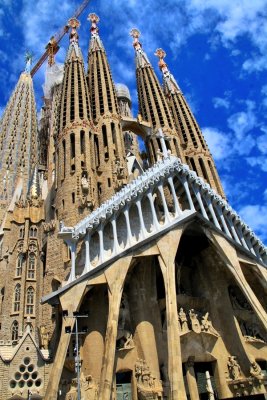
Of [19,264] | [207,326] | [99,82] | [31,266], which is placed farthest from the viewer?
[99,82]

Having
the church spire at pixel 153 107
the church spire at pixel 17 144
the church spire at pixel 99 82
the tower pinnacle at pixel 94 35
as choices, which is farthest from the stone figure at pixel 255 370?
the tower pinnacle at pixel 94 35

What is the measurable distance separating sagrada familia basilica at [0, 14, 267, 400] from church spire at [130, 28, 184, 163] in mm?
4883

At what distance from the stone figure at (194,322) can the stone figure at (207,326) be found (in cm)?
38

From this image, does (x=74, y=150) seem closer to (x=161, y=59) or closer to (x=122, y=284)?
(x=122, y=284)

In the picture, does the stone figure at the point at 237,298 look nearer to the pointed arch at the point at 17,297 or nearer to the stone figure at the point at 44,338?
the stone figure at the point at 44,338

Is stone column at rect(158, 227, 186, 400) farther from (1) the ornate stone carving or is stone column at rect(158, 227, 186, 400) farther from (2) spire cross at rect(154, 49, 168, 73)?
(2) spire cross at rect(154, 49, 168, 73)

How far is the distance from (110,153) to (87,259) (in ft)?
36.5

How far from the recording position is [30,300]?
25922 mm

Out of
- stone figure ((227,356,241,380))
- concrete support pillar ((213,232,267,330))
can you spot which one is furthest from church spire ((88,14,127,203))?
stone figure ((227,356,241,380))

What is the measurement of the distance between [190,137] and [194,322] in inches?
792

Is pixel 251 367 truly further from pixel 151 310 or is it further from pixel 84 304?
pixel 84 304

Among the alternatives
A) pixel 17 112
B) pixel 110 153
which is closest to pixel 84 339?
pixel 110 153

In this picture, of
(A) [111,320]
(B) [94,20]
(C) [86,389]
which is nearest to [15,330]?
(C) [86,389]

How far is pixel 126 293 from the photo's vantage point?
910 inches
